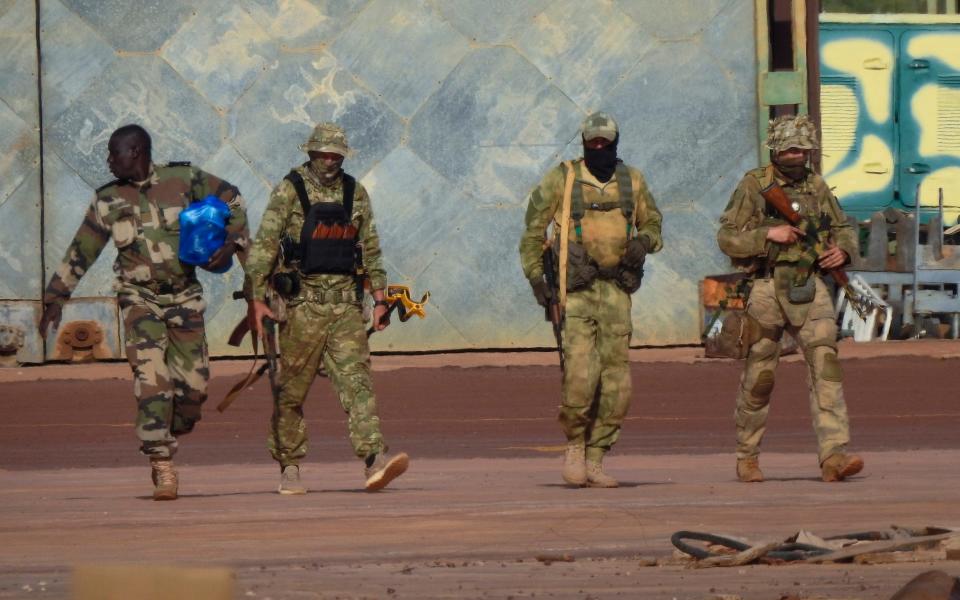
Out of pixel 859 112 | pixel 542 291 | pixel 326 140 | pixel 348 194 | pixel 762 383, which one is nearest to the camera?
pixel 326 140

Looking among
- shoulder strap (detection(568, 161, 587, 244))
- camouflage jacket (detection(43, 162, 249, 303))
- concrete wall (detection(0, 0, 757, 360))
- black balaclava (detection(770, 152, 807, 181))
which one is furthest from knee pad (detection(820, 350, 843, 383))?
concrete wall (detection(0, 0, 757, 360))

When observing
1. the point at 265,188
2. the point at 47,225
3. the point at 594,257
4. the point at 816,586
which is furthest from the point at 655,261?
the point at 816,586

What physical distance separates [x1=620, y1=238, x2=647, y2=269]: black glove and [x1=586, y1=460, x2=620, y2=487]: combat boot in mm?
1089

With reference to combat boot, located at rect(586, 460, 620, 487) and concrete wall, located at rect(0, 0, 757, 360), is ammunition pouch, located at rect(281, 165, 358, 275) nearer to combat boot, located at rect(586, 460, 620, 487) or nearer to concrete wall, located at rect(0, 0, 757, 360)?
combat boot, located at rect(586, 460, 620, 487)

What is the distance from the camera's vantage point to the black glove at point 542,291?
12.2 metres

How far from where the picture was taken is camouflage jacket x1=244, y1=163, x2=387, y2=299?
39.4 ft

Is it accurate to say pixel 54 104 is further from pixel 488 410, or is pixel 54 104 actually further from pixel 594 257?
pixel 594 257

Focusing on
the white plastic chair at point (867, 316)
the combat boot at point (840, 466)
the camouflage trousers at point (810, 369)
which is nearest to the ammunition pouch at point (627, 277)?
the camouflage trousers at point (810, 369)

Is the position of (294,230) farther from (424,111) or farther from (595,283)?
(424,111)

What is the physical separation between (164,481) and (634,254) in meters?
2.75

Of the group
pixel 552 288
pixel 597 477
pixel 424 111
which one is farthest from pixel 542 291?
pixel 424 111

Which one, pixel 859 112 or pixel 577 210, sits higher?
pixel 859 112

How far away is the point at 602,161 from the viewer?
12.3 metres

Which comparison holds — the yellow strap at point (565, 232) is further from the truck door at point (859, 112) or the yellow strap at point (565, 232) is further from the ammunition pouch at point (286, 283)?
the truck door at point (859, 112)
